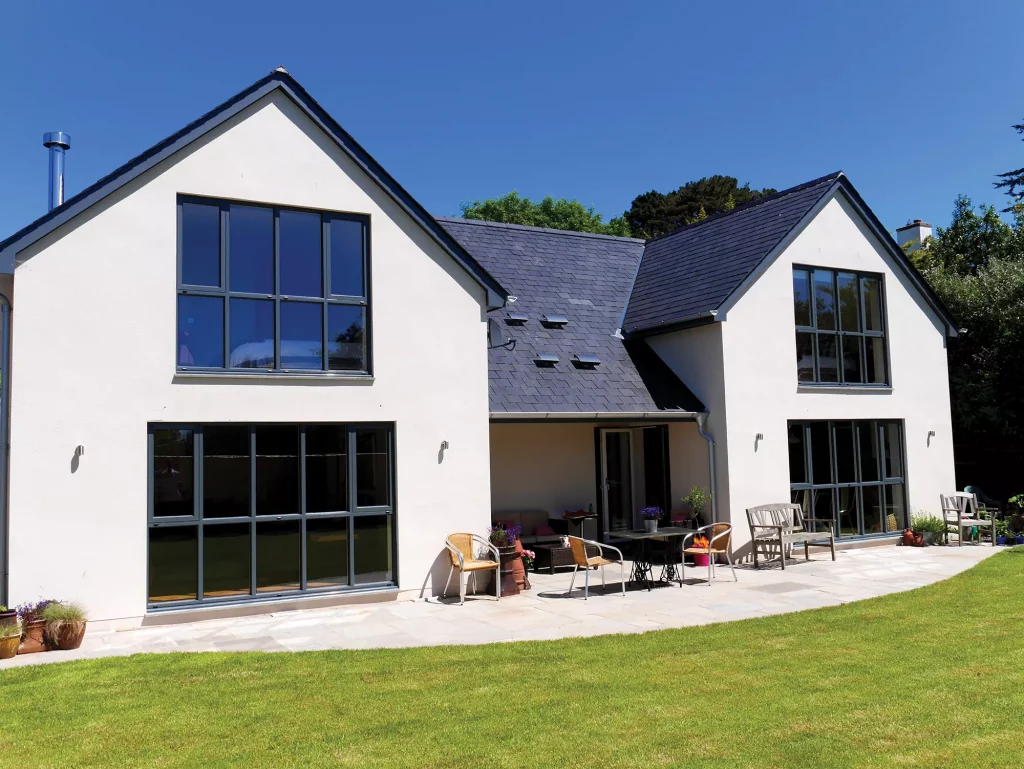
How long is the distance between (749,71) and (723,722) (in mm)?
17232

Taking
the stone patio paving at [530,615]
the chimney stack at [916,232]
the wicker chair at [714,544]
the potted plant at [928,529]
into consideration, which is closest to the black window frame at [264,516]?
the stone patio paving at [530,615]

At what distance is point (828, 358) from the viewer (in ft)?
53.7

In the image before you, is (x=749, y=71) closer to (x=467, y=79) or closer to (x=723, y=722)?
(x=467, y=79)

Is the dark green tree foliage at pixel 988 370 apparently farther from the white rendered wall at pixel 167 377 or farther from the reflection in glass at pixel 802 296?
the white rendered wall at pixel 167 377

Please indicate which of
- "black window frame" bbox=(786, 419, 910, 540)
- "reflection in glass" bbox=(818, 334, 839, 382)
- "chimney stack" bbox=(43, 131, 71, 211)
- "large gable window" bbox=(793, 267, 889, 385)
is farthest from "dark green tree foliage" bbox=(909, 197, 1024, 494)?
"chimney stack" bbox=(43, 131, 71, 211)

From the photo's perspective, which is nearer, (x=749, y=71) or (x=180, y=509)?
(x=180, y=509)

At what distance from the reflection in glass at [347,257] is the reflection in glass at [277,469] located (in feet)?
6.96

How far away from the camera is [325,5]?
47.8ft

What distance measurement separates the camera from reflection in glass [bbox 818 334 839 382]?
1625 centimetres

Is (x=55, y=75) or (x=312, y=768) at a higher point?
(x=55, y=75)

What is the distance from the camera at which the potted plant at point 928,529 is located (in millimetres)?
16781

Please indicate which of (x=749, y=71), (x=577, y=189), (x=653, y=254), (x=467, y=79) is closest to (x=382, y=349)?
(x=653, y=254)

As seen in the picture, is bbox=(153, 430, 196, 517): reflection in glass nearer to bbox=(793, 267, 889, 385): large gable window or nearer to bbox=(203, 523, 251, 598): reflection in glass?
bbox=(203, 523, 251, 598): reflection in glass

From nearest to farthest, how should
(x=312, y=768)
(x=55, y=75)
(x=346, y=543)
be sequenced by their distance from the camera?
1. (x=312, y=768)
2. (x=346, y=543)
3. (x=55, y=75)
